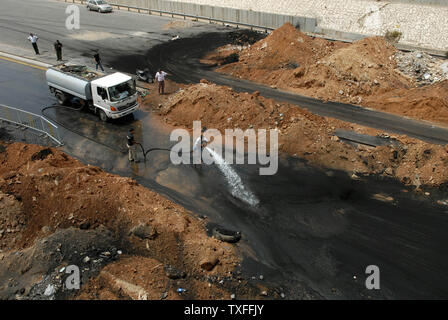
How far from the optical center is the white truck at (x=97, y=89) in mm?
19984

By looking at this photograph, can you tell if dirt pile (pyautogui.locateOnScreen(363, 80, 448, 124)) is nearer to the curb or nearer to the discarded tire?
the discarded tire

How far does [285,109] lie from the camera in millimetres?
21141

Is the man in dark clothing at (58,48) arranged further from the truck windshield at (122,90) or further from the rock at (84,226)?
the rock at (84,226)

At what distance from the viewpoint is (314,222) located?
13695mm

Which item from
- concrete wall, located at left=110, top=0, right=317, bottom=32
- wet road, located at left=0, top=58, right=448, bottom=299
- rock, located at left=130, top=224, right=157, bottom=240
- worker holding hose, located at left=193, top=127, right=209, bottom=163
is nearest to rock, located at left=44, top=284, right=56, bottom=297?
rock, located at left=130, top=224, right=157, bottom=240

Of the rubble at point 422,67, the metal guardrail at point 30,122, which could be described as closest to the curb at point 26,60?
the metal guardrail at point 30,122

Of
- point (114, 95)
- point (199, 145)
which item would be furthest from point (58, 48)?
point (199, 145)

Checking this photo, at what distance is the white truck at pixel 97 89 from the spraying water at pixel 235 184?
673cm

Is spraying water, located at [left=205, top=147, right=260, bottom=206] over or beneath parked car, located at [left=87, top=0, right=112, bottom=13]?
beneath

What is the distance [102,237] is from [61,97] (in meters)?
14.5

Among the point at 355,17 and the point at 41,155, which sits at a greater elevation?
the point at 355,17

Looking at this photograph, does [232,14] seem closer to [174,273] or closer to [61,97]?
[61,97]

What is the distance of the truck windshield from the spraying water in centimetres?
689

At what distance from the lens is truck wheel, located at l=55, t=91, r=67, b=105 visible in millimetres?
22734
